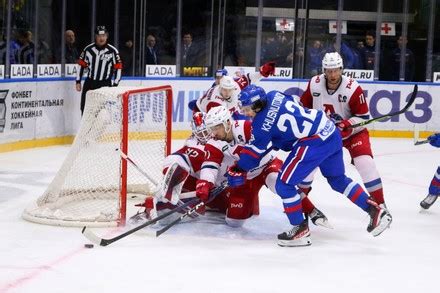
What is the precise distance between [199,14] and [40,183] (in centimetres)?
467

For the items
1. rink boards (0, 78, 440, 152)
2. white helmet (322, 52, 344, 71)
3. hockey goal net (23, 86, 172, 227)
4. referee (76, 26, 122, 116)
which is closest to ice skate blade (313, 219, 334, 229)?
white helmet (322, 52, 344, 71)

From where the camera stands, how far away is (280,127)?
4.56 m

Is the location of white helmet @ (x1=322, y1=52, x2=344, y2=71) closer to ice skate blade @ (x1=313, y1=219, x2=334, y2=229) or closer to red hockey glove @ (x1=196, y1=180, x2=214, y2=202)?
ice skate blade @ (x1=313, y1=219, x2=334, y2=229)

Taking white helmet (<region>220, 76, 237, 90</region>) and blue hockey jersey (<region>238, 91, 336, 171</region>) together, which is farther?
white helmet (<region>220, 76, 237, 90</region>)

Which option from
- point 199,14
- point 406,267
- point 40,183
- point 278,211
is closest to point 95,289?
point 406,267

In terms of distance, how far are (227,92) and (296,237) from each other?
1.53 m

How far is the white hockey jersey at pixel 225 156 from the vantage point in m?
4.74

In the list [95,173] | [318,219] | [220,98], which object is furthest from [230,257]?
[220,98]

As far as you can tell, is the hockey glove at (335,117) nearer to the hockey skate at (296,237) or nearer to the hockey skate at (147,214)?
the hockey skate at (296,237)

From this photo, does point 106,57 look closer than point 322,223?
No

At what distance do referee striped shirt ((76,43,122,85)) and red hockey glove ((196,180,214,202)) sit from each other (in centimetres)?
430

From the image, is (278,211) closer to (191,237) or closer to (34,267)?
(191,237)

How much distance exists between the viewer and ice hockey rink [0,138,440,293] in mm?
3920

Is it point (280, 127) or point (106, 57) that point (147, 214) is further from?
point (106, 57)
